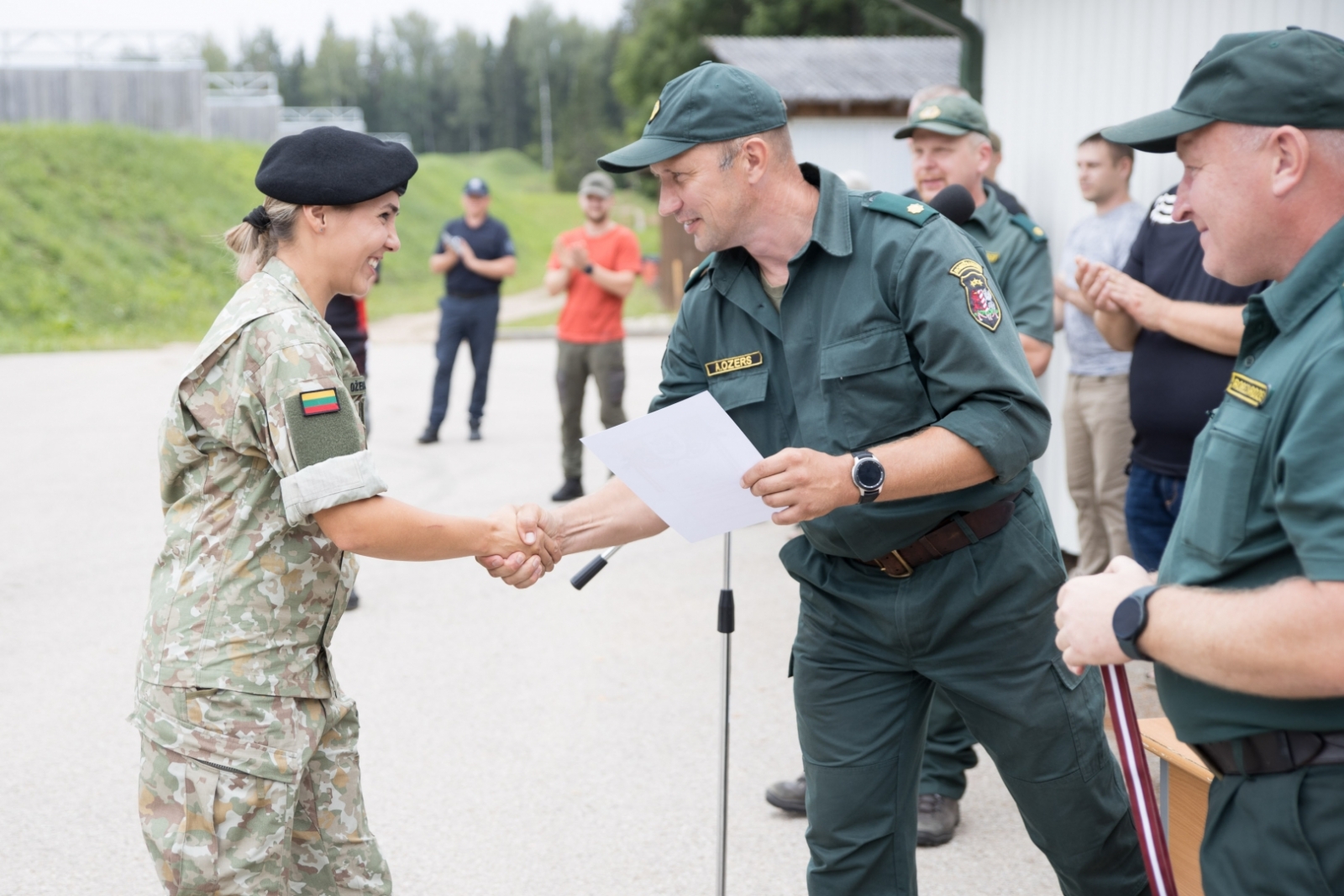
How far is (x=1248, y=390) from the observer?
5.25ft

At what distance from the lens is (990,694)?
2.46m

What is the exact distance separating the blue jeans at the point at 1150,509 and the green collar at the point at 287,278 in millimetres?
3088

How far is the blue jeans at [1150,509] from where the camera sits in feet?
13.8

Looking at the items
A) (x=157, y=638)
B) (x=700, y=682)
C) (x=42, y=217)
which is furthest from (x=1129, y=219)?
(x=42, y=217)

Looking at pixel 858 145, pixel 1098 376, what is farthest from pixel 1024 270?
pixel 858 145

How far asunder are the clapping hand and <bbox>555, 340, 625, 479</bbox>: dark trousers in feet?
17.7

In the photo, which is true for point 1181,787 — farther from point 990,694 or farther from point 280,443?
point 280,443

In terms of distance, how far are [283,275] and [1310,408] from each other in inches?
71.9

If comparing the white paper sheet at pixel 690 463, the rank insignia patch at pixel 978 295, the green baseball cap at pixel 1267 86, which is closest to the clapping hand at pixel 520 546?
the white paper sheet at pixel 690 463

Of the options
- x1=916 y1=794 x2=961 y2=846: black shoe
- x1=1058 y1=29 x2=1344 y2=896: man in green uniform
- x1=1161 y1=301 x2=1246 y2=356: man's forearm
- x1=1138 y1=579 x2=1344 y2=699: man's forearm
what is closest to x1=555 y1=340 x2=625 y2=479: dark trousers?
x1=1161 y1=301 x2=1246 y2=356: man's forearm

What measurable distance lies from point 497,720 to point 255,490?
2597mm

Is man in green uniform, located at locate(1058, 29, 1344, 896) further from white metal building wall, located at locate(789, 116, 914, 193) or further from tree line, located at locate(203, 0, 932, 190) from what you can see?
tree line, located at locate(203, 0, 932, 190)

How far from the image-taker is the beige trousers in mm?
5133

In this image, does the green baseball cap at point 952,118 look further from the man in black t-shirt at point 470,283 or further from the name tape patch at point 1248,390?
the man in black t-shirt at point 470,283
